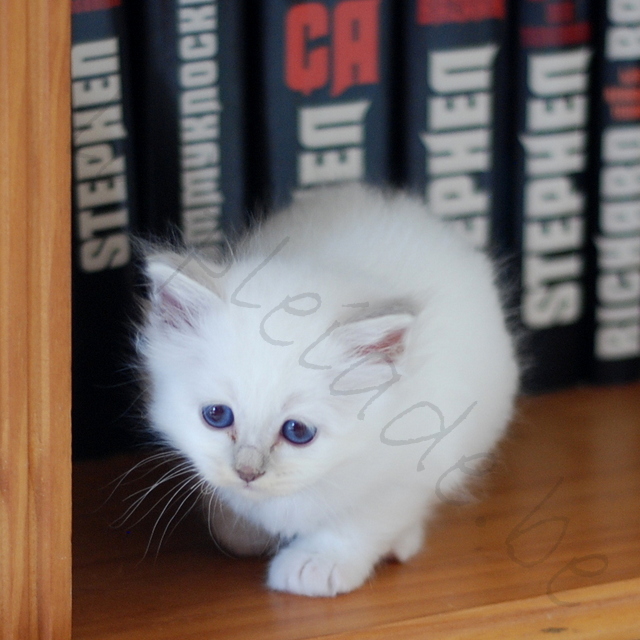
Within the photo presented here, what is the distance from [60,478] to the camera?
76cm

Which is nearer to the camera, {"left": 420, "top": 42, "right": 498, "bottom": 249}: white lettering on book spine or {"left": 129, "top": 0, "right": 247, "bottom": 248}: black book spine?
{"left": 129, "top": 0, "right": 247, "bottom": 248}: black book spine

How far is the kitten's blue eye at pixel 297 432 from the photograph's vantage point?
2.89ft

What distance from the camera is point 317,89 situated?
1277 mm

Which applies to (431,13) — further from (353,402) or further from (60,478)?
(60,478)

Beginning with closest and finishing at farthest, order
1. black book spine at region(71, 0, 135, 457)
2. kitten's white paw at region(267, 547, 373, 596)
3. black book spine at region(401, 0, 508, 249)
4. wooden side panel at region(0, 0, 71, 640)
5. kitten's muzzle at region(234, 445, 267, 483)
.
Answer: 1. wooden side panel at region(0, 0, 71, 640)
2. kitten's muzzle at region(234, 445, 267, 483)
3. kitten's white paw at region(267, 547, 373, 596)
4. black book spine at region(71, 0, 135, 457)
5. black book spine at region(401, 0, 508, 249)

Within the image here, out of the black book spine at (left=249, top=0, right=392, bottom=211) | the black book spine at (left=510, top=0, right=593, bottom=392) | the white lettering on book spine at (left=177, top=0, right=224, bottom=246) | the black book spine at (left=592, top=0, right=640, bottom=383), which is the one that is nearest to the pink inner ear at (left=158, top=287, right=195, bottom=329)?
the white lettering on book spine at (left=177, top=0, right=224, bottom=246)

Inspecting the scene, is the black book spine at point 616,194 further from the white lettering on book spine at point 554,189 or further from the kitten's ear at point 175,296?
the kitten's ear at point 175,296

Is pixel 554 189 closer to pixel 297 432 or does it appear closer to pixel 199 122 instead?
pixel 199 122

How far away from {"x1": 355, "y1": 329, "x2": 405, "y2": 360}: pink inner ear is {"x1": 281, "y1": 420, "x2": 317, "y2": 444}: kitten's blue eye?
0.09 metres

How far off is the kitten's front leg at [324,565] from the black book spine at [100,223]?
0.33m

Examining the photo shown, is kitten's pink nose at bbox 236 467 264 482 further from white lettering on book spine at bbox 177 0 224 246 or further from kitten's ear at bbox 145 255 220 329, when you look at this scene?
white lettering on book spine at bbox 177 0 224 246

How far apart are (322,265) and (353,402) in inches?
6.8

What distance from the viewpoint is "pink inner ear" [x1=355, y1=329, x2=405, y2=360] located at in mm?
916

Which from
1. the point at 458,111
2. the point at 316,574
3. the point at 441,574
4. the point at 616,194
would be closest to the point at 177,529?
the point at 316,574
